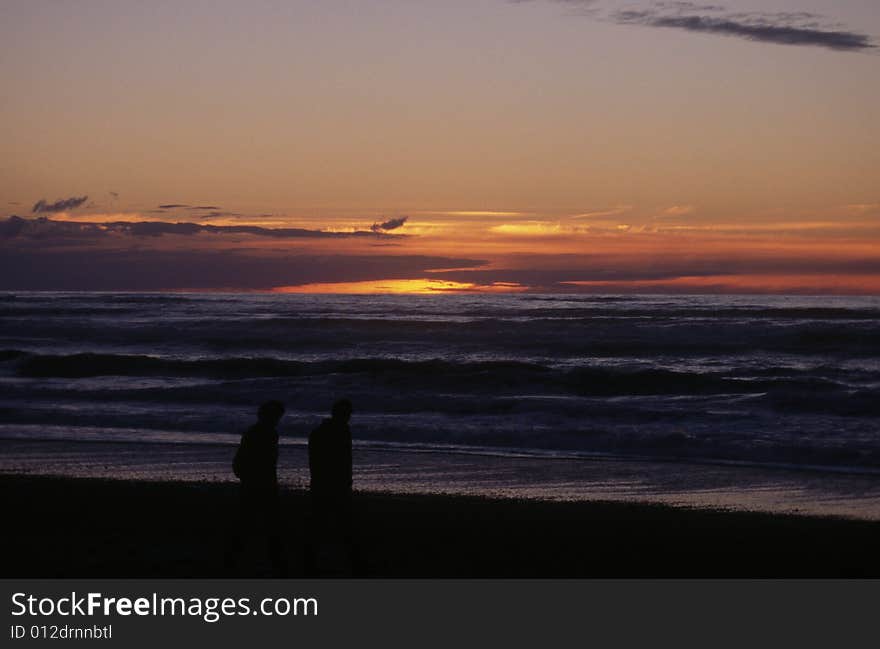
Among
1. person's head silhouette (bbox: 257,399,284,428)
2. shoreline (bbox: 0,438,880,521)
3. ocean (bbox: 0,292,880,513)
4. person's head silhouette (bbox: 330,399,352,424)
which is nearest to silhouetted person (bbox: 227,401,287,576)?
person's head silhouette (bbox: 257,399,284,428)

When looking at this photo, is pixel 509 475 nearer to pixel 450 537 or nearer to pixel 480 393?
pixel 450 537

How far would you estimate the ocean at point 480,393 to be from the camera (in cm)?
1525

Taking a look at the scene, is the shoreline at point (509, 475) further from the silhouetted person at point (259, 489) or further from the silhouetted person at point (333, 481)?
the silhouetted person at point (259, 489)

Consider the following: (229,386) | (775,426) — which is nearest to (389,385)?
(229,386)

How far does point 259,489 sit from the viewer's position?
8.21 m

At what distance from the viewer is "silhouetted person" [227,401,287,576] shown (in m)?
8.18

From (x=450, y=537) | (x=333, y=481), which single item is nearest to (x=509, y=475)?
(x=450, y=537)

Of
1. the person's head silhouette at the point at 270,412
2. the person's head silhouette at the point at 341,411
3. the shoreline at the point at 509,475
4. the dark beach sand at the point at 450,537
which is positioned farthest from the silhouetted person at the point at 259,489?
the shoreline at the point at 509,475

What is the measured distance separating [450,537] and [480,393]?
16178 mm

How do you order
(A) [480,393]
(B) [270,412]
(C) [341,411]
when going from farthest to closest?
(A) [480,393] → (C) [341,411] → (B) [270,412]

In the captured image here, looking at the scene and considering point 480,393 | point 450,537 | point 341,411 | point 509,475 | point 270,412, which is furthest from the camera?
point 480,393

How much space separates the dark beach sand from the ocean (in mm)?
1329

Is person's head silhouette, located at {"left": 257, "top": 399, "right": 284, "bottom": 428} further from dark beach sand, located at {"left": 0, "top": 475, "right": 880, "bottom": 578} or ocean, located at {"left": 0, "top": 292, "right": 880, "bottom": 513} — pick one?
ocean, located at {"left": 0, "top": 292, "right": 880, "bottom": 513}
